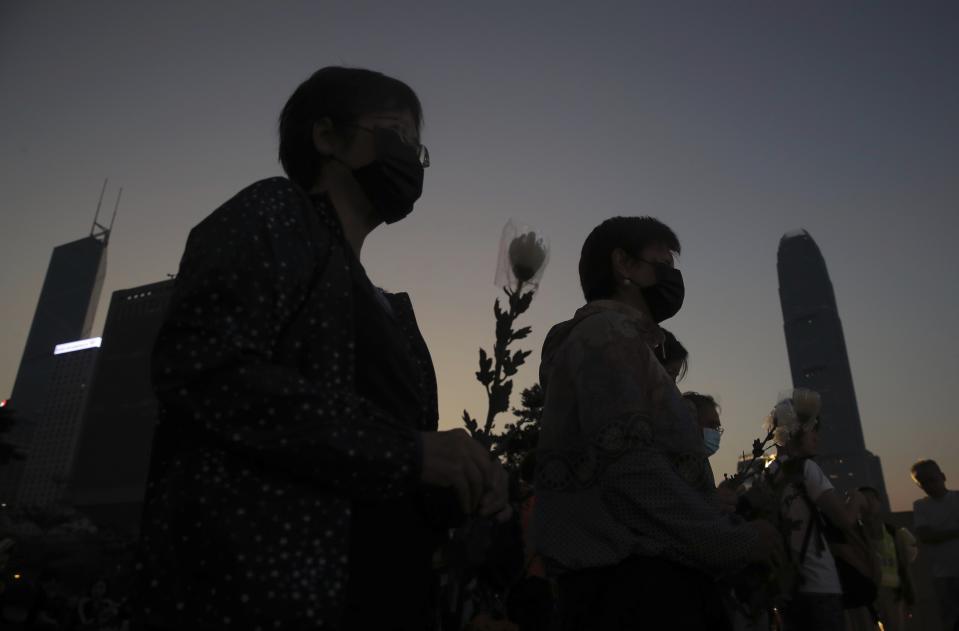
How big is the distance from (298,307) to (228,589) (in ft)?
1.60

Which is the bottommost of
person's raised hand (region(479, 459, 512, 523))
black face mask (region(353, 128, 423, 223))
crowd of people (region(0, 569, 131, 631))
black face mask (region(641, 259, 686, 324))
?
crowd of people (region(0, 569, 131, 631))

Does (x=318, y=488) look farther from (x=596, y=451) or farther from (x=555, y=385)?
(x=555, y=385)

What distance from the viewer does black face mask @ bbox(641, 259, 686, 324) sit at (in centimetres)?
267

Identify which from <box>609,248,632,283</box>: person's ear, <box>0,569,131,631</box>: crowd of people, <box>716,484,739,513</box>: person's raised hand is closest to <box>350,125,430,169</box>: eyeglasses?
<box>609,248,632,283</box>: person's ear

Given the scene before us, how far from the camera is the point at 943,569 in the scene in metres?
6.40

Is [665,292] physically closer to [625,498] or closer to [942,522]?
[625,498]

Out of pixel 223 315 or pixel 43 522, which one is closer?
pixel 223 315

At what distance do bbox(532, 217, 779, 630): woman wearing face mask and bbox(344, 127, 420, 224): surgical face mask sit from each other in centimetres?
89

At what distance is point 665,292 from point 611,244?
320 millimetres

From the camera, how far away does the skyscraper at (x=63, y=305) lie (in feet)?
581

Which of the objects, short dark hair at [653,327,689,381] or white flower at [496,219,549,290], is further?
short dark hair at [653,327,689,381]

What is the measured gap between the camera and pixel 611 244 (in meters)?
2.80

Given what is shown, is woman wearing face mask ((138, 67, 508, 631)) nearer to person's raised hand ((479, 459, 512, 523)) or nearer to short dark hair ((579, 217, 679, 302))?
person's raised hand ((479, 459, 512, 523))

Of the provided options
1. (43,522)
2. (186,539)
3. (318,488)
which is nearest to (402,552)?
(318,488)
